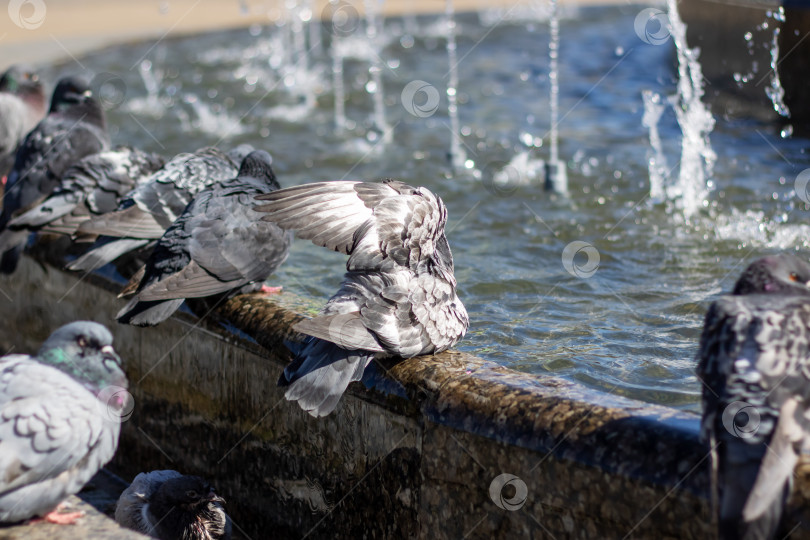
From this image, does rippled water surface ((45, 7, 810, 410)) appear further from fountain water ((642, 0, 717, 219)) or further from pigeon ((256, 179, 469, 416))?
pigeon ((256, 179, 469, 416))

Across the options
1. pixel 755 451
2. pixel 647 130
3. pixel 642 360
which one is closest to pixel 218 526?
pixel 642 360

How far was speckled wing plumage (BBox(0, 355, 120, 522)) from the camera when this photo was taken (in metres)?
2.79

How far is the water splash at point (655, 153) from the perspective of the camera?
6375 mm

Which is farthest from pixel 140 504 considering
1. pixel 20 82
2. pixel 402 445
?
pixel 20 82

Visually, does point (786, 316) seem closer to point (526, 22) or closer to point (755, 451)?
point (755, 451)

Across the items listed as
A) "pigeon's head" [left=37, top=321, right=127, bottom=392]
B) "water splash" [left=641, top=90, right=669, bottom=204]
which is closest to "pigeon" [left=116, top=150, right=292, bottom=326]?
"pigeon's head" [left=37, top=321, right=127, bottom=392]

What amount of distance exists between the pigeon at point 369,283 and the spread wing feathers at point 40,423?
591mm

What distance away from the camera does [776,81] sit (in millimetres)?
7652

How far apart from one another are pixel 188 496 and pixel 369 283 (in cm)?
106

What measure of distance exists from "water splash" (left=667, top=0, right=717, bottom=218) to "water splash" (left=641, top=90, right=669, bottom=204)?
0.09 meters

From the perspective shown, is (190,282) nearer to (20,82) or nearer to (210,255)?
(210,255)

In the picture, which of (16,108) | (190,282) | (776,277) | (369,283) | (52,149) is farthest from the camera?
(16,108)

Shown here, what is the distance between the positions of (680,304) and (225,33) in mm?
10852

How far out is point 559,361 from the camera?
372 centimetres
